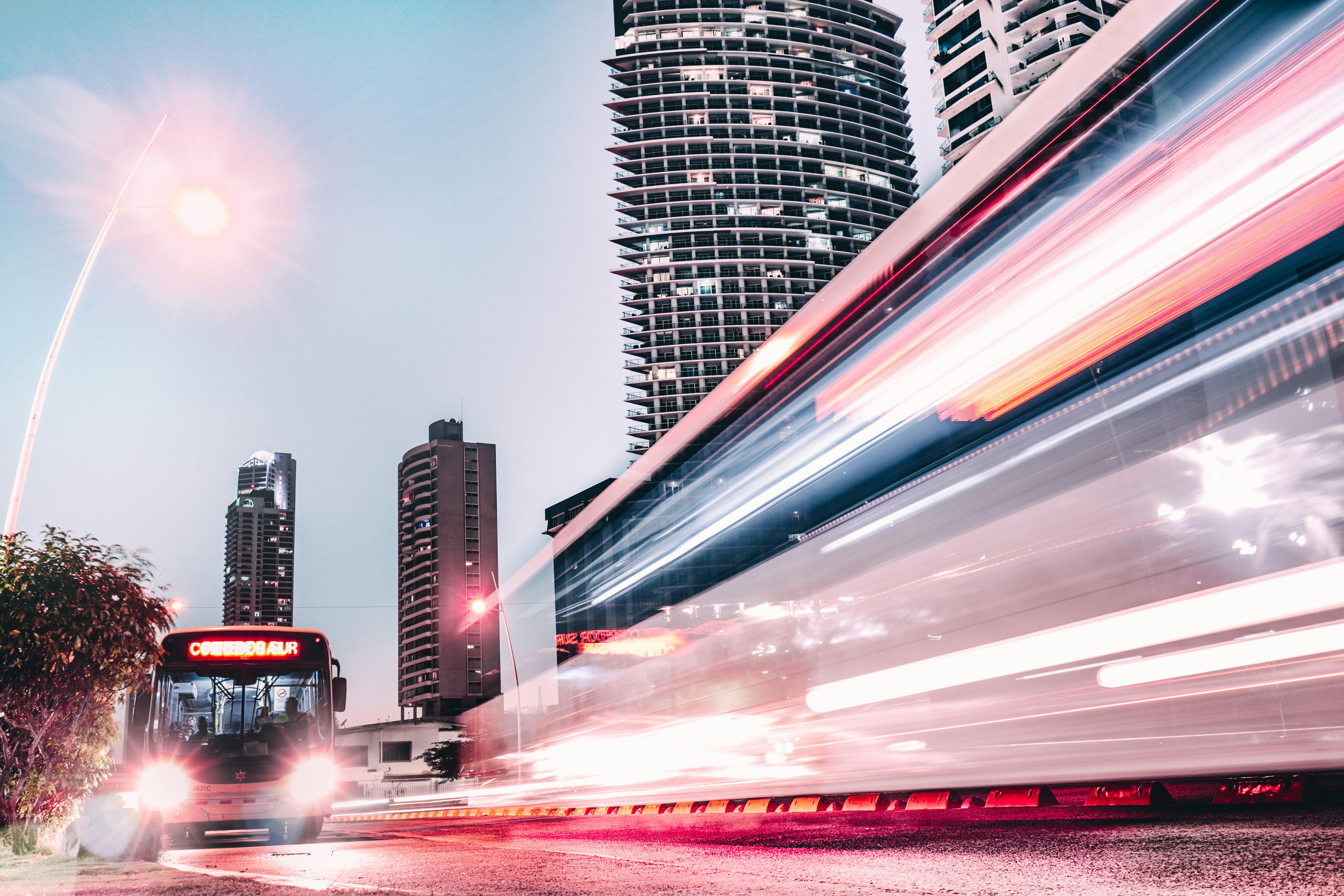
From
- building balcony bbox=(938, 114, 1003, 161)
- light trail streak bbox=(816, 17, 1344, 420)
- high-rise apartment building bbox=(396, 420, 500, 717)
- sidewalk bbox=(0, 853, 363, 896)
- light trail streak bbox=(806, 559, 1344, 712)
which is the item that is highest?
building balcony bbox=(938, 114, 1003, 161)

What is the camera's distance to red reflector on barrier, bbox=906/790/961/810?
35.4ft

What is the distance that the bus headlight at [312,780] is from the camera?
1512cm

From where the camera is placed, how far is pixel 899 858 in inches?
240

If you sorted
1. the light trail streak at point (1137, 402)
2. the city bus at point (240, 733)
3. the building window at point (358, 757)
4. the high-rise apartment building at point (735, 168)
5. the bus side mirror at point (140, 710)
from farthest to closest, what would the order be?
the high-rise apartment building at point (735, 168) < the building window at point (358, 757) < the bus side mirror at point (140, 710) < the city bus at point (240, 733) < the light trail streak at point (1137, 402)

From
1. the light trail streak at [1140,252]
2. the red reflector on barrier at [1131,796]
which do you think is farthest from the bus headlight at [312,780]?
the light trail streak at [1140,252]

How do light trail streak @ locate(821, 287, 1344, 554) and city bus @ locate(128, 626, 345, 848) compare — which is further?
city bus @ locate(128, 626, 345, 848)

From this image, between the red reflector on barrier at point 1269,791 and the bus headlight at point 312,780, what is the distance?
487 inches

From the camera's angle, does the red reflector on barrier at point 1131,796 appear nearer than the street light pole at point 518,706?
Yes

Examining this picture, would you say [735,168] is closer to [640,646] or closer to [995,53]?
[995,53]

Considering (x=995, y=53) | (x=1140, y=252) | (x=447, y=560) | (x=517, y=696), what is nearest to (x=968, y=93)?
(x=995, y=53)

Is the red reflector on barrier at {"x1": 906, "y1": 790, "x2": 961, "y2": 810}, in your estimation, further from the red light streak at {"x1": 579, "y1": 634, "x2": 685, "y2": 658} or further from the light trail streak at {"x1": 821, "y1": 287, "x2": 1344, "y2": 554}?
the light trail streak at {"x1": 821, "y1": 287, "x2": 1344, "y2": 554}

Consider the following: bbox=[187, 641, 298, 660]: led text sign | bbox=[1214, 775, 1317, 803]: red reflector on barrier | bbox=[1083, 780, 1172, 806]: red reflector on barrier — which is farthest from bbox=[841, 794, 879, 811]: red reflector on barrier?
bbox=[187, 641, 298, 660]: led text sign

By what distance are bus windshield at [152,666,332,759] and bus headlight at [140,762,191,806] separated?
0.23 meters

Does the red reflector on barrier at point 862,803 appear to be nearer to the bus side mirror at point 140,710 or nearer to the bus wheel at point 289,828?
the bus wheel at point 289,828
